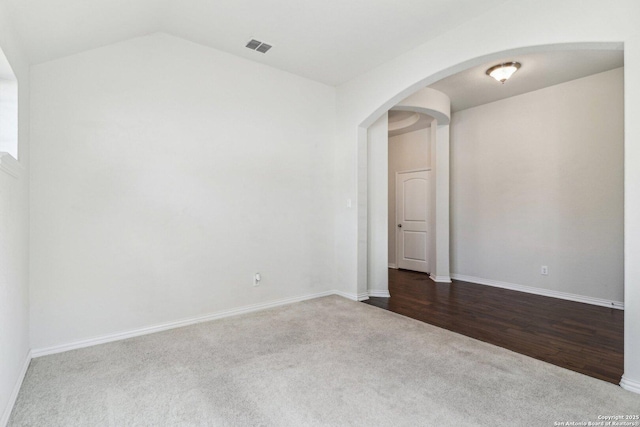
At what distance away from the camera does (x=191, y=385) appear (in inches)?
87.8

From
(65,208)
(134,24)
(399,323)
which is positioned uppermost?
(134,24)

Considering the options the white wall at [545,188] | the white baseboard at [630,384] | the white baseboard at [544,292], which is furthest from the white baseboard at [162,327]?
the white baseboard at [630,384]

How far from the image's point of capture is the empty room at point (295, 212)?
214 centimetres

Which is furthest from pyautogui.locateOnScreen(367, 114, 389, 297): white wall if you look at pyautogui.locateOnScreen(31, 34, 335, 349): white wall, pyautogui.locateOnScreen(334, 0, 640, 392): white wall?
pyautogui.locateOnScreen(31, 34, 335, 349): white wall

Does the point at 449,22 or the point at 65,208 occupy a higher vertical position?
the point at 449,22

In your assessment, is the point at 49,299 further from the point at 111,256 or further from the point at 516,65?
the point at 516,65

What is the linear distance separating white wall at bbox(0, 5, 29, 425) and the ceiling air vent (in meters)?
1.89

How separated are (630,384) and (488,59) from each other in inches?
105

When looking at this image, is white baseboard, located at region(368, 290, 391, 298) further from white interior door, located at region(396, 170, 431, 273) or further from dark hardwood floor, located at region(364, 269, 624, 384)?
white interior door, located at region(396, 170, 431, 273)

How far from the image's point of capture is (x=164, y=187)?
129 inches

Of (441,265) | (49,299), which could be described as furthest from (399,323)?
(49,299)

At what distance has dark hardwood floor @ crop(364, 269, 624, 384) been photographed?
272 centimetres

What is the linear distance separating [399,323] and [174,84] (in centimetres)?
333

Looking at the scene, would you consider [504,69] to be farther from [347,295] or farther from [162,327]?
[162,327]
